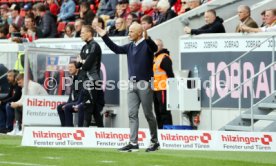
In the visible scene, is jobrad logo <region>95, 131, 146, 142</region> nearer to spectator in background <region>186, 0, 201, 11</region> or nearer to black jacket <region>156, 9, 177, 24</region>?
black jacket <region>156, 9, 177, 24</region>

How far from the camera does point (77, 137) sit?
18.0 m

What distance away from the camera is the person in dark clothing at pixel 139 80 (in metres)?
16.3

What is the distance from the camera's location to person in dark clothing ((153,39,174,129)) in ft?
68.8

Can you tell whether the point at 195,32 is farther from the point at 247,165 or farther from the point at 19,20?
the point at 19,20

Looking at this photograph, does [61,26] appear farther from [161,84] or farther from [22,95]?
[161,84]

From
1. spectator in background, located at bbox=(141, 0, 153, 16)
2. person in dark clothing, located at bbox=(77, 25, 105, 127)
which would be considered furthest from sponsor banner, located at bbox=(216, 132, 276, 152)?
spectator in background, located at bbox=(141, 0, 153, 16)

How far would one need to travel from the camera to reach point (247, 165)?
1408 centimetres

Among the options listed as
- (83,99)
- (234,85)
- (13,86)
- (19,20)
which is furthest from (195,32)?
(19,20)

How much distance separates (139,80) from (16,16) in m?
14.6

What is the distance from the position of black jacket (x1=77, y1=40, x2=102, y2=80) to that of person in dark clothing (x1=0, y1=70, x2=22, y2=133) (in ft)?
9.37

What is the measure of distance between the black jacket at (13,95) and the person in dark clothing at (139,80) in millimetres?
7271

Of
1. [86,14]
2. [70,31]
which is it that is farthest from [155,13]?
[70,31]

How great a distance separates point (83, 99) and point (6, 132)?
2.74 meters

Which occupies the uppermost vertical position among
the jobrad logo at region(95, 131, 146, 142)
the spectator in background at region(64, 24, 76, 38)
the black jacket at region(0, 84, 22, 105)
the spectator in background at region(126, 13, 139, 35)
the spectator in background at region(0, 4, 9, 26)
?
the spectator in background at region(0, 4, 9, 26)
